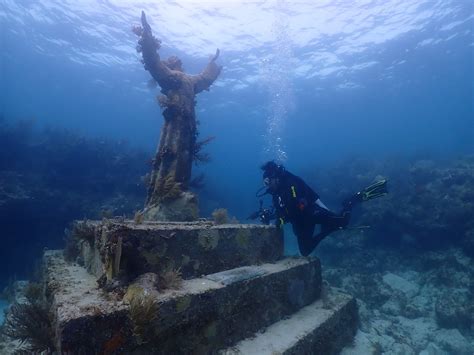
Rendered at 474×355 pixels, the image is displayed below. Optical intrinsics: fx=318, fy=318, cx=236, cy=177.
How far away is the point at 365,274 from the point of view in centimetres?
1377

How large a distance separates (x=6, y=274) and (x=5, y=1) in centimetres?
2279

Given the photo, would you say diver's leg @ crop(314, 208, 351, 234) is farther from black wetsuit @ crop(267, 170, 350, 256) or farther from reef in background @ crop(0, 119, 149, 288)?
reef in background @ crop(0, 119, 149, 288)

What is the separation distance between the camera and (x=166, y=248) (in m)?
5.07

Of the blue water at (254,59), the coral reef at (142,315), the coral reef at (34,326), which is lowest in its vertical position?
the coral reef at (34,326)

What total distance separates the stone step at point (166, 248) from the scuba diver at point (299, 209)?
3.96ft

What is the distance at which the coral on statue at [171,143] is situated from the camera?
838 centimetres

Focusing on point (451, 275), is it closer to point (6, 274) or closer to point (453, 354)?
point (453, 354)

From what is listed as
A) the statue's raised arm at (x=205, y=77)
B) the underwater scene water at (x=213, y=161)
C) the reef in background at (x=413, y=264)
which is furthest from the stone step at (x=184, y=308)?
the statue's raised arm at (x=205, y=77)

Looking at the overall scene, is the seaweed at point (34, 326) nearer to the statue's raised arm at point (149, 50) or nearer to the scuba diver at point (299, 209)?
the scuba diver at point (299, 209)

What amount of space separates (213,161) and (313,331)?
15.8 metres

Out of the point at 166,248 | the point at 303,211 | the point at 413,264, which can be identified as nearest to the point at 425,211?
the point at 413,264

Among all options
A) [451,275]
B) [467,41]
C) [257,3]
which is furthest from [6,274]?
[467,41]

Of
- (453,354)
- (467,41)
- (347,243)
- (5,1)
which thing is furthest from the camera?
(467,41)

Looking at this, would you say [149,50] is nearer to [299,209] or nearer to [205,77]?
[205,77]
